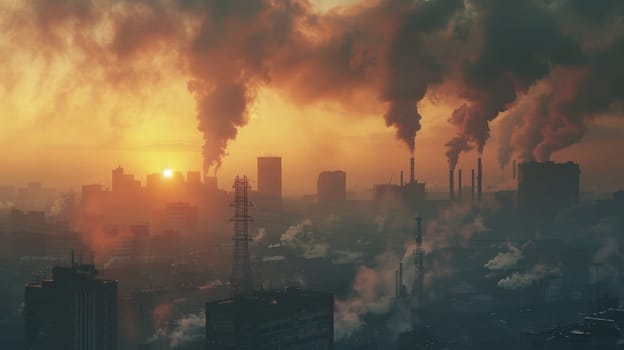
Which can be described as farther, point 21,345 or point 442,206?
point 442,206

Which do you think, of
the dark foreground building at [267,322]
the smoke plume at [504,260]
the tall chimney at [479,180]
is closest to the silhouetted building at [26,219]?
the dark foreground building at [267,322]

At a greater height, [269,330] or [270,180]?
[270,180]

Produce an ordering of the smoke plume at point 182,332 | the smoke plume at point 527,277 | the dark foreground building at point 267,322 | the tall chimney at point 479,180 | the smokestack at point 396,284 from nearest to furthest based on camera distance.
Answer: the dark foreground building at point 267,322 < the smoke plume at point 182,332 < the smokestack at point 396,284 < the smoke plume at point 527,277 < the tall chimney at point 479,180

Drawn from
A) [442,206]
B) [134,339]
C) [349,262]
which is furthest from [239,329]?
[442,206]

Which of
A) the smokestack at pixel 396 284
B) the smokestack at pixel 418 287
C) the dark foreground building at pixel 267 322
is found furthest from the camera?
the smokestack at pixel 396 284

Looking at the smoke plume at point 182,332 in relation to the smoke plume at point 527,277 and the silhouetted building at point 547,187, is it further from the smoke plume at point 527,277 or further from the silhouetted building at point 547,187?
the silhouetted building at point 547,187

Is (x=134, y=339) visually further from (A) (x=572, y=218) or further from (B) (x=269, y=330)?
(A) (x=572, y=218)

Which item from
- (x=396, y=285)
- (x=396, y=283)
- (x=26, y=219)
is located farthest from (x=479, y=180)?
(x=26, y=219)
